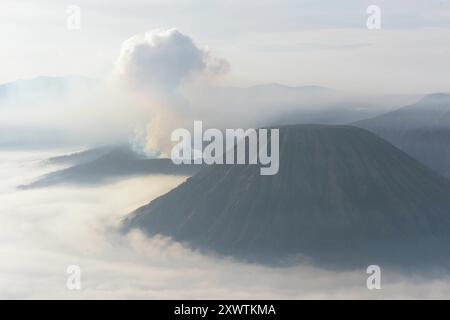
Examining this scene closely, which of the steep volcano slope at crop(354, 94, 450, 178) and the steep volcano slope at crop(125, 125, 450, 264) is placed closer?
the steep volcano slope at crop(125, 125, 450, 264)

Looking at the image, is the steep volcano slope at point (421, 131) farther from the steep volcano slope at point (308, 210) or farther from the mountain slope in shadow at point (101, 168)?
the mountain slope in shadow at point (101, 168)

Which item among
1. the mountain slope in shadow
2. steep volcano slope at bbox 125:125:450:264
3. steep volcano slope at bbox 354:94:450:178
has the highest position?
steep volcano slope at bbox 354:94:450:178

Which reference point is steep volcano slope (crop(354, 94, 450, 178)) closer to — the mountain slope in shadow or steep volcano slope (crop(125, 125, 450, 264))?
steep volcano slope (crop(125, 125, 450, 264))

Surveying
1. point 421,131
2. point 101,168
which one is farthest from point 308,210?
point 101,168

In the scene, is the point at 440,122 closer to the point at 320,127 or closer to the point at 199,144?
the point at 320,127

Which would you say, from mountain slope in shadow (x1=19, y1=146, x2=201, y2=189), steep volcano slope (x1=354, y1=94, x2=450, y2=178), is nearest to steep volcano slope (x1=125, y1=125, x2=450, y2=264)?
steep volcano slope (x1=354, y1=94, x2=450, y2=178)

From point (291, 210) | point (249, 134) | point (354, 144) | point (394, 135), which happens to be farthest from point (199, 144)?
point (394, 135)
